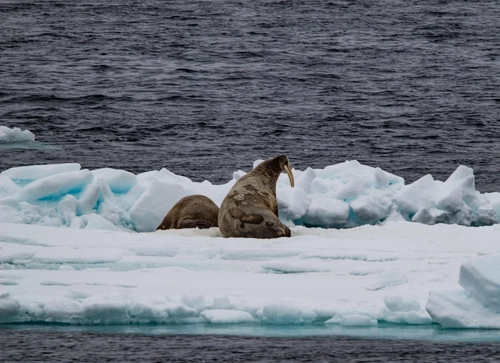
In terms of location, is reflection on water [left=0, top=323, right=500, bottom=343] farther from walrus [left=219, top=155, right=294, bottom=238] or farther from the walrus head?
the walrus head

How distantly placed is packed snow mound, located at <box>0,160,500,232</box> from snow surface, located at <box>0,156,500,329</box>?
18 mm

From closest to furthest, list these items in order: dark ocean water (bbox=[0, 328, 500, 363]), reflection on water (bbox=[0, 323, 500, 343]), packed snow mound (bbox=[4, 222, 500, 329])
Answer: dark ocean water (bbox=[0, 328, 500, 363])
reflection on water (bbox=[0, 323, 500, 343])
packed snow mound (bbox=[4, 222, 500, 329])

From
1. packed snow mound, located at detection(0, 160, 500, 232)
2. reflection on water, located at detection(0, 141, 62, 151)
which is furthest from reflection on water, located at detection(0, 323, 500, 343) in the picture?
reflection on water, located at detection(0, 141, 62, 151)

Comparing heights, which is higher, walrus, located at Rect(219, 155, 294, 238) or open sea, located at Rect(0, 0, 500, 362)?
open sea, located at Rect(0, 0, 500, 362)

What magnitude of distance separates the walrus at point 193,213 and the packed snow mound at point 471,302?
4775mm

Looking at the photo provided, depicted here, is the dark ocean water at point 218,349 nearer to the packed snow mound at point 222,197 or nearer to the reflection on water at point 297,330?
the reflection on water at point 297,330

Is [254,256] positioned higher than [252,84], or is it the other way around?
[252,84]

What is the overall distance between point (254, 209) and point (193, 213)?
3.95 ft

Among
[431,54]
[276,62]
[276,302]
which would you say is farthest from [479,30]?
[276,302]

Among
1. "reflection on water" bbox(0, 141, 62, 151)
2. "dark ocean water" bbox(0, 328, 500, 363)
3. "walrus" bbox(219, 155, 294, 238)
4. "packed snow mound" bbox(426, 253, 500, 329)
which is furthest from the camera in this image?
"reflection on water" bbox(0, 141, 62, 151)

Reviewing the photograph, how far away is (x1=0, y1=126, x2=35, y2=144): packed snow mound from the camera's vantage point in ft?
71.5

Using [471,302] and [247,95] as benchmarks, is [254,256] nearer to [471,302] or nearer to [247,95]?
[471,302]

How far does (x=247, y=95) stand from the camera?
29.5 meters

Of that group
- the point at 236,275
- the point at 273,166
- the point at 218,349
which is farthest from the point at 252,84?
the point at 218,349
